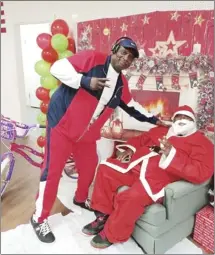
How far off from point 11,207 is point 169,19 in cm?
195

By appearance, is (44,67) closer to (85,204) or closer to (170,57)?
(170,57)

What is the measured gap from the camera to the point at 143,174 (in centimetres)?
165

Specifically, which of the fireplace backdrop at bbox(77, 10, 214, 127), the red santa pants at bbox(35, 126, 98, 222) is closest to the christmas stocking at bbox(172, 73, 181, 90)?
the fireplace backdrop at bbox(77, 10, 214, 127)

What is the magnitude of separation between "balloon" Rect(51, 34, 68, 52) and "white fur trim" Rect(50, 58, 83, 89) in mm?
1112

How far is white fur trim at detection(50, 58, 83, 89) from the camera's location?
144 cm

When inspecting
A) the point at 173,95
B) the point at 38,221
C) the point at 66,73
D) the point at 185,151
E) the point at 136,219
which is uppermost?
the point at 66,73

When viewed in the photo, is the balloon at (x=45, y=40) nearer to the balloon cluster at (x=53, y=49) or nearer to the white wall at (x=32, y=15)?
the balloon cluster at (x=53, y=49)

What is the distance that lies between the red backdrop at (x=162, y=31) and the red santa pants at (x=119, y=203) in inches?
42.6

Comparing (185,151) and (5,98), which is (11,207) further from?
(5,98)

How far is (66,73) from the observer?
144cm

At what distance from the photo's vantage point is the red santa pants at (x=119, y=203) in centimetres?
151

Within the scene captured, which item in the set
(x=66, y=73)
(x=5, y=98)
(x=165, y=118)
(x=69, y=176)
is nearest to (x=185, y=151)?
Result: (x=165, y=118)

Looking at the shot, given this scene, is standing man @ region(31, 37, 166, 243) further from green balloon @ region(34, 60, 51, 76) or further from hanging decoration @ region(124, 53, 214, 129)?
green balloon @ region(34, 60, 51, 76)

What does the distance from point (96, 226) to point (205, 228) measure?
719 mm
